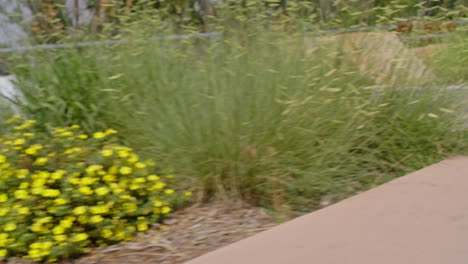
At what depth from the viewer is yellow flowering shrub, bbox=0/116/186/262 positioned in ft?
8.58

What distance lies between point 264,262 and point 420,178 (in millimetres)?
1531

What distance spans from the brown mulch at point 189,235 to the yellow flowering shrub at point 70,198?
0.07 metres

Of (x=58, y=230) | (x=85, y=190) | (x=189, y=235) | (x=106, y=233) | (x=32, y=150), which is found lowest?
(x=189, y=235)

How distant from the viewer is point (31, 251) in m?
2.50

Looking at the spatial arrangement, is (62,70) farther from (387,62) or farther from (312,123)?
(387,62)

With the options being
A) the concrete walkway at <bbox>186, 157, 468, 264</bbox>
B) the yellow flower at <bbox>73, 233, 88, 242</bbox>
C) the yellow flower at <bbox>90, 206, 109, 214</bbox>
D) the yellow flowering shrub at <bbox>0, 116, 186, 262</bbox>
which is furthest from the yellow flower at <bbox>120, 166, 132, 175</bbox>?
the concrete walkway at <bbox>186, 157, 468, 264</bbox>

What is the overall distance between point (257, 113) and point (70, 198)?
121 cm

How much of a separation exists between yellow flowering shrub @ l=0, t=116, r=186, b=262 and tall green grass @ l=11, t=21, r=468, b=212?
0.34m

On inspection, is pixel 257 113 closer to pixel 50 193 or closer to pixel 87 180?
pixel 87 180

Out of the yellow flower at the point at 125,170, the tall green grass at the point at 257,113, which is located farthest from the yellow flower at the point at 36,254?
the tall green grass at the point at 257,113

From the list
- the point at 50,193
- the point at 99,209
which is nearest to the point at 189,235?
the point at 99,209

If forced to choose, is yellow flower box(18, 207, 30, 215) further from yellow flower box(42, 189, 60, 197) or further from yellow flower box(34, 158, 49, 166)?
yellow flower box(34, 158, 49, 166)

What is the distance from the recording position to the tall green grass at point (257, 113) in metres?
3.24

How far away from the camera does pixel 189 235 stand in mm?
2852
